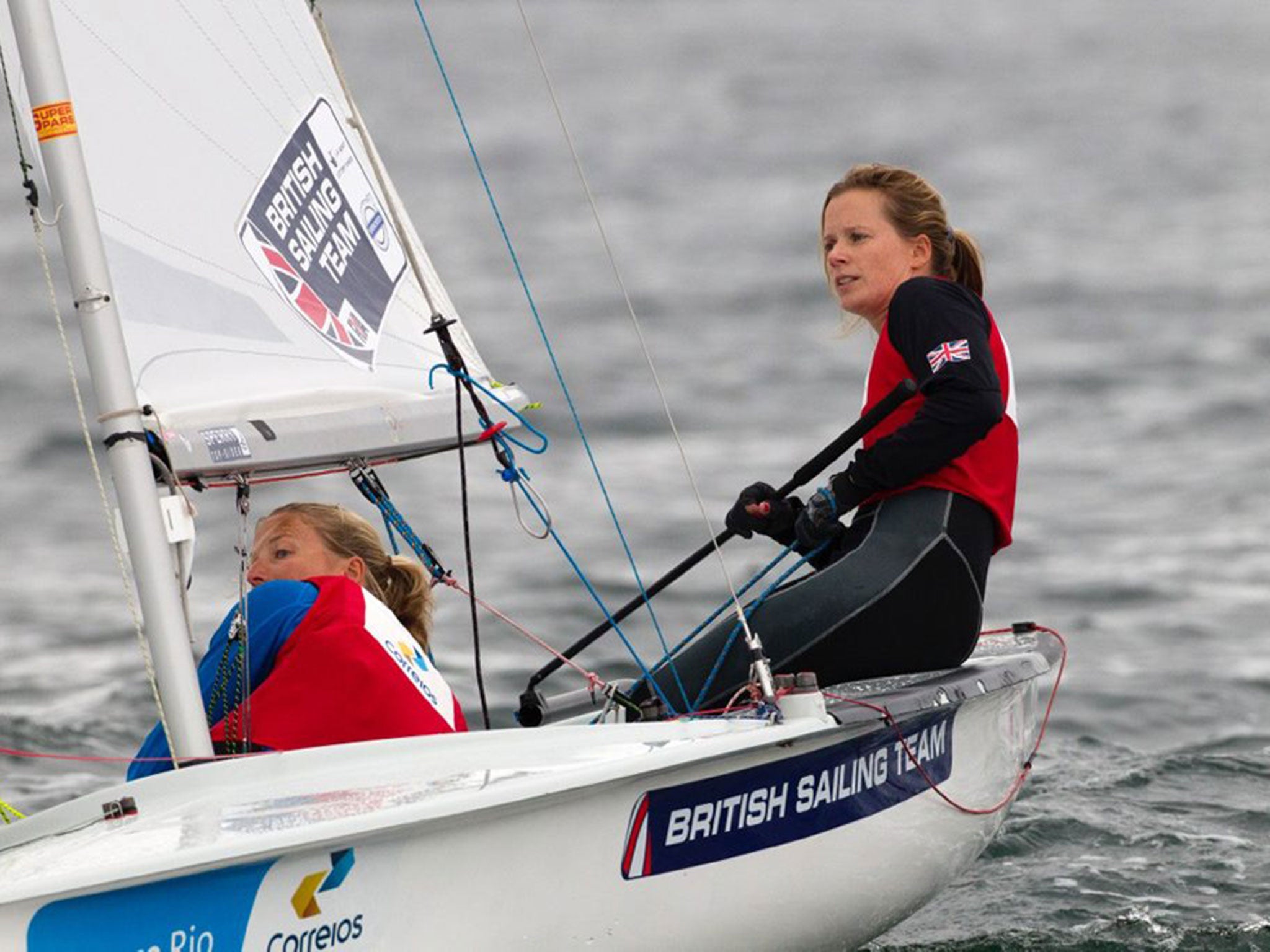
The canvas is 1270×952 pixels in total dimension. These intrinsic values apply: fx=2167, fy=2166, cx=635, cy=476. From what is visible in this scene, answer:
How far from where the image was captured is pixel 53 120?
3.00m

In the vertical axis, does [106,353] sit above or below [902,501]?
above

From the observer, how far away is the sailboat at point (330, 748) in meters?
2.65

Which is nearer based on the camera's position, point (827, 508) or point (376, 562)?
point (827, 508)

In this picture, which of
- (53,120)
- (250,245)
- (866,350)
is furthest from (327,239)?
(866,350)

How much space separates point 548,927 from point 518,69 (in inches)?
576

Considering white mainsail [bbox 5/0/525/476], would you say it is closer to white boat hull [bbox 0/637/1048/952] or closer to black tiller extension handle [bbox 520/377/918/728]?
black tiller extension handle [bbox 520/377/918/728]

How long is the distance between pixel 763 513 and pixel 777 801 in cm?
55

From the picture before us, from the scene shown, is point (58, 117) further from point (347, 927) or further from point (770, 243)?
point (770, 243)

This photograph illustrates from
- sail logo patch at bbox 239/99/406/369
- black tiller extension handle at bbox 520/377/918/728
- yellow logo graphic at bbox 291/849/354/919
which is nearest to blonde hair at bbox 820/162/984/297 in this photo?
black tiller extension handle at bbox 520/377/918/728

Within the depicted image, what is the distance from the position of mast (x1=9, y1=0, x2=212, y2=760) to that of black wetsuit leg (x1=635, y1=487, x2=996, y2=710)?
84cm

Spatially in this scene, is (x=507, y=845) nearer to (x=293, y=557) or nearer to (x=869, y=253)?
(x=293, y=557)

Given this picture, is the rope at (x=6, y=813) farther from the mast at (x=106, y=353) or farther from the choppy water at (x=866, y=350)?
the choppy water at (x=866, y=350)

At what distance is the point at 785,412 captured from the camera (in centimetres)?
923

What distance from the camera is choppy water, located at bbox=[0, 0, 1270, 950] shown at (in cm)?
486
